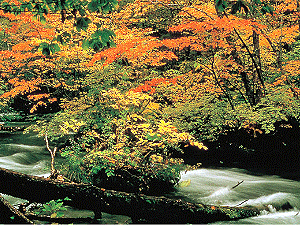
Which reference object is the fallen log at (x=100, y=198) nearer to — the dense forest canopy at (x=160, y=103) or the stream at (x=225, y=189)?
the stream at (x=225, y=189)

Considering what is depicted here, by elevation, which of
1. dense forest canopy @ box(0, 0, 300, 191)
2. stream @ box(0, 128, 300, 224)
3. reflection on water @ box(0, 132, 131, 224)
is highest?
dense forest canopy @ box(0, 0, 300, 191)

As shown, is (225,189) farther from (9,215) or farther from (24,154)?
(24,154)

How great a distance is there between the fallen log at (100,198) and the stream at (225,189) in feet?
2.26

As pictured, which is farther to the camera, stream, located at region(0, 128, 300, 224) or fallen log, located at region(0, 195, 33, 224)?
stream, located at region(0, 128, 300, 224)

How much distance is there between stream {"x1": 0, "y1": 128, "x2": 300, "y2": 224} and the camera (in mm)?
5281

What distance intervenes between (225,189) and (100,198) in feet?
14.8

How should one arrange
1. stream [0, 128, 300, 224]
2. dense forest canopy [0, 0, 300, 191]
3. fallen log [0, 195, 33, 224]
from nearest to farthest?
1. fallen log [0, 195, 33, 224]
2. stream [0, 128, 300, 224]
3. dense forest canopy [0, 0, 300, 191]

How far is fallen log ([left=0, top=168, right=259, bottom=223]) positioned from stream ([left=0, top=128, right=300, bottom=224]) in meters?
0.69

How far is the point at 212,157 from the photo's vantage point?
10.7 metres

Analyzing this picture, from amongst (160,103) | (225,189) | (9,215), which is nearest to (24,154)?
(160,103)

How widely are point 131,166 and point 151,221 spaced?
1.99 metres

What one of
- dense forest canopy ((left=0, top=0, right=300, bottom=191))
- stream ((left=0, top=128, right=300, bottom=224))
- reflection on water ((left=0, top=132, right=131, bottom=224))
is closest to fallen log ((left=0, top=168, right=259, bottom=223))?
stream ((left=0, top=128, right=300, bottom=224))

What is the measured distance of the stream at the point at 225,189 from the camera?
5281 millimetres

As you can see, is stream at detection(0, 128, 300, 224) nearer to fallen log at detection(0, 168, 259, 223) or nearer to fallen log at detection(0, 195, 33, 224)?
fallen log at detection(0, 168, 259, 223)
